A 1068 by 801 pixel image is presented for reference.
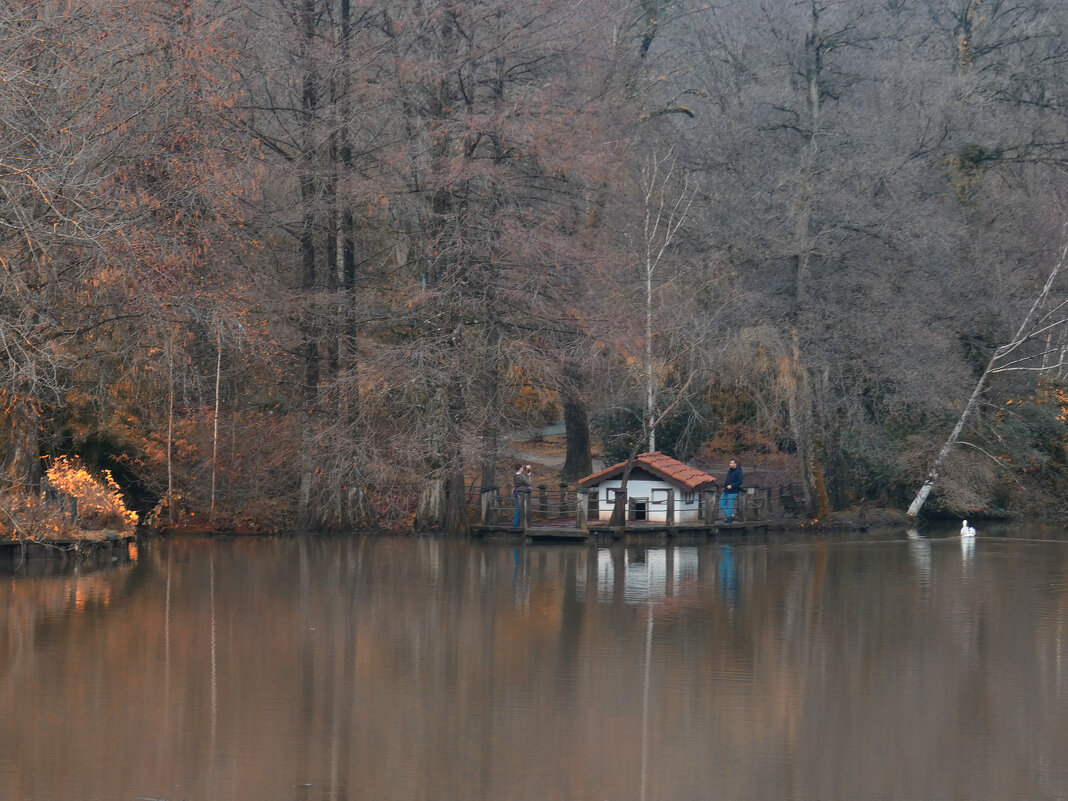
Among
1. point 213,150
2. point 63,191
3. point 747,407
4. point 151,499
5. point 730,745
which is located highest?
point 213,150

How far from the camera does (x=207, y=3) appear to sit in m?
30.4

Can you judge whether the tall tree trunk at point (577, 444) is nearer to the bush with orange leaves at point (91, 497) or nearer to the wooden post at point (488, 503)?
the wooden post at point (488, 503)

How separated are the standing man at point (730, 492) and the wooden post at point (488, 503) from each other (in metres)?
5.39

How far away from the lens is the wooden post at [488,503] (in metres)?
31.9

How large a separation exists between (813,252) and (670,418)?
5541mm

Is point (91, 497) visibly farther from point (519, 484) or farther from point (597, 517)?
point (597, 517)

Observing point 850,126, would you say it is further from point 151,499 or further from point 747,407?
point 151,499

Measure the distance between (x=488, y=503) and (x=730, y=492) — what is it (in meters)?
5.74

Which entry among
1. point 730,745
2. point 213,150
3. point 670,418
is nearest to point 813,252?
point 670,418

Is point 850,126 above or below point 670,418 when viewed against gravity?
above

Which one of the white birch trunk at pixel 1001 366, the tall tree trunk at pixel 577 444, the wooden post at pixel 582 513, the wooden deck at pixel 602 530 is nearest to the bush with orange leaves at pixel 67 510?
the wooden deck at pixel 602 530

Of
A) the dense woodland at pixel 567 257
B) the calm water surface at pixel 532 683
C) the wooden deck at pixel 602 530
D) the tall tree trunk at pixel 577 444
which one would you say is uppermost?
the dense woodland at pixel 567 257

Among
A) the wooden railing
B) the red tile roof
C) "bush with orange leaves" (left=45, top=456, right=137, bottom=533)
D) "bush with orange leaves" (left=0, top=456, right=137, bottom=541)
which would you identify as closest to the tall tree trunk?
the wooden railing

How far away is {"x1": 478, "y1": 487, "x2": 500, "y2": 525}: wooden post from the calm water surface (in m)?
6.32
